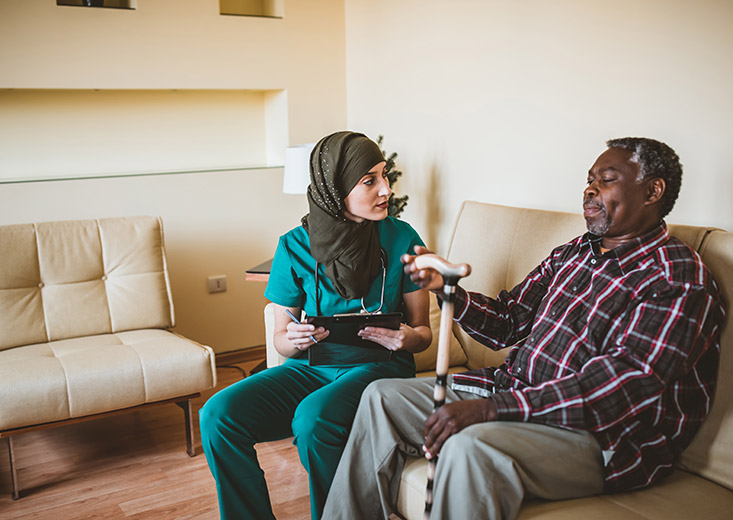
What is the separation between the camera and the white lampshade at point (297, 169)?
319 cm

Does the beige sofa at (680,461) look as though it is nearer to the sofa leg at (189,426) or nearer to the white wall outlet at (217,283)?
the sofa leg at (189,426)

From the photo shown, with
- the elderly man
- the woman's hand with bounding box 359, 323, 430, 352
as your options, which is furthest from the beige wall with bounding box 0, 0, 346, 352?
the elderly man

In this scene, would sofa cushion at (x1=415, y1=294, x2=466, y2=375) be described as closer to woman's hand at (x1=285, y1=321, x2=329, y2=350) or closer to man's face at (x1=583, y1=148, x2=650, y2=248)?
woman's hand at (x1=285, y1=321, x2=329, y2=350)

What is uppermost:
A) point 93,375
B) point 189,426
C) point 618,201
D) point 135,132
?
point 135,132

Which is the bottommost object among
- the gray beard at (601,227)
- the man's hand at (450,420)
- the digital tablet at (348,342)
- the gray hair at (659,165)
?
the man's hand at (450,420)

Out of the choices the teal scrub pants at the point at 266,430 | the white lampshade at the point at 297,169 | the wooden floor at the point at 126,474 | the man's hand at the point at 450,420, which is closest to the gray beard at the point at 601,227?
the man's hand at the point at 450,420

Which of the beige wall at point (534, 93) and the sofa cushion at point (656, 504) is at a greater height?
the beige wall at point (534, 93)

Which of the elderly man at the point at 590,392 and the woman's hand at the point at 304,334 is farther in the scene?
the woman's hand at the point at 304,334

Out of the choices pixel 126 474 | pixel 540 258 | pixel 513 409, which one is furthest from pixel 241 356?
pixel 513 409

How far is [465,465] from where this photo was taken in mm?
1477

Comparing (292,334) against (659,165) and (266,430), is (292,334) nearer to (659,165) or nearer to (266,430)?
(266,430)

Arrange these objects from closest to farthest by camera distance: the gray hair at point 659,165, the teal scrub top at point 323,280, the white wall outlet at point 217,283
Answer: the gray hair at point 659,165, the teal scrub top at point 323,280, the white wall outlet at point 217,283

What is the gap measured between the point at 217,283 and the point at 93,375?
1.28 metres

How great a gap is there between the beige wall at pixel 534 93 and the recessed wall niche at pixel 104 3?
117cm
